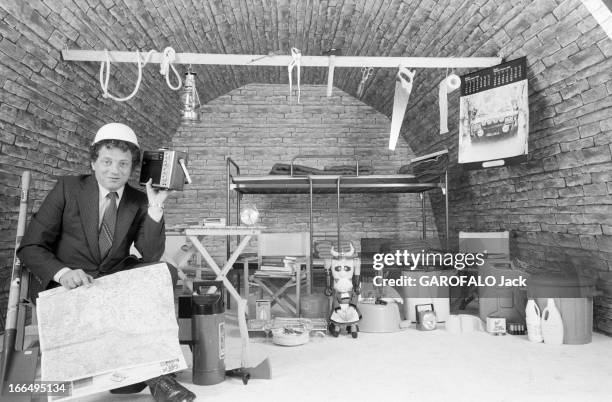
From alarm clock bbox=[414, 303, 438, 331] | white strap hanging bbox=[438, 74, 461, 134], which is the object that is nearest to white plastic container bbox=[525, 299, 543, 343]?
alarm clock bbox=[414, 303, 438, 331]

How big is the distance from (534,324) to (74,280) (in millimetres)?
3059

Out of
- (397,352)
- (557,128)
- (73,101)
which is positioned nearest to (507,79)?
(557,128)

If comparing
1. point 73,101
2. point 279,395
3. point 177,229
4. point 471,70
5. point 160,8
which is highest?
point 160,8

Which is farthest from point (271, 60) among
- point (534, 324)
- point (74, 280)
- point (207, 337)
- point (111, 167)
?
point (534, 324)

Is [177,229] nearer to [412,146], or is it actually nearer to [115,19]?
[115,19]

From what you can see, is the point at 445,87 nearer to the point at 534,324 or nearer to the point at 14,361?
the point at 534,324

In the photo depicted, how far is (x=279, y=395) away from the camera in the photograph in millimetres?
2348

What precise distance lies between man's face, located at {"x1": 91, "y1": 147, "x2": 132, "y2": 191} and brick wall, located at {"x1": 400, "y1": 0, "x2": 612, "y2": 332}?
276cm

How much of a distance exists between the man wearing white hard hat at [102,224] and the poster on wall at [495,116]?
2815 millimetres

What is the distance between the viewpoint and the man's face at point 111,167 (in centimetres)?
230

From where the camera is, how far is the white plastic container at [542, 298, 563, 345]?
331 cm

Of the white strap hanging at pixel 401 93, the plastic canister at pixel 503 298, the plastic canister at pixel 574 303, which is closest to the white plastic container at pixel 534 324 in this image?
the plastic canister at pixel 574 303

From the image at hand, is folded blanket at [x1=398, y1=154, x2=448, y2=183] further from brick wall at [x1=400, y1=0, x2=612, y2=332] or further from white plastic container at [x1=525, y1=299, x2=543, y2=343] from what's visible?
white plastic container at [x1=525, y1=299, x2=543, y2=343]

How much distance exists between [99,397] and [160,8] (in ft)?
9.92
